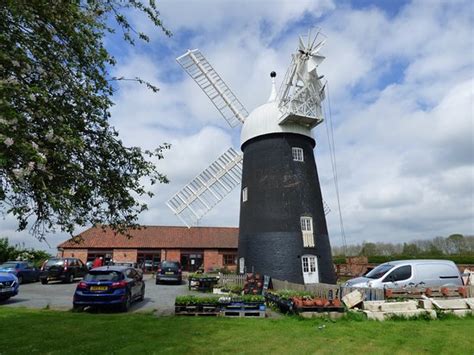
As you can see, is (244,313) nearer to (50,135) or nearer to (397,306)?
(397,306)

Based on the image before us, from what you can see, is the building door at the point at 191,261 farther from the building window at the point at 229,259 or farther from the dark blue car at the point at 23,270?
the dark blue car at the point at 23,270

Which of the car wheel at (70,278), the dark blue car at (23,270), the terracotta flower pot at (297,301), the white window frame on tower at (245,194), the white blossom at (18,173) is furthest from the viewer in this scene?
the car wheel at (70,278)

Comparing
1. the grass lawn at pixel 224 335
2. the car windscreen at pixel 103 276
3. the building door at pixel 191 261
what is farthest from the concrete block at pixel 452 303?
the building door at pixel 191 261

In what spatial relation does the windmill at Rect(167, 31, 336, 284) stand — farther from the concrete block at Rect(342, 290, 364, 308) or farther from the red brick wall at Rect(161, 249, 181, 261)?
the red brick wall at Rect(161, 249, 181, 261)

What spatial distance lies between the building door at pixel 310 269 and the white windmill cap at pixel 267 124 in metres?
7.04

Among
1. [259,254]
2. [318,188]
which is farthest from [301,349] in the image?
[318,188]

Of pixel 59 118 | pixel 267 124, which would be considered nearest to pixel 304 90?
pixel 267 124

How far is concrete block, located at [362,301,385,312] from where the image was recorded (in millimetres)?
10820

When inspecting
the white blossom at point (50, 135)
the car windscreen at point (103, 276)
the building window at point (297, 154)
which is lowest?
the car windscreen at point (103, 276)

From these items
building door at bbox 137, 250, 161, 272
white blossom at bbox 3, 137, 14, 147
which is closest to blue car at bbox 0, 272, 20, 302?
white blossom at bbox 3, 137, 14, 147

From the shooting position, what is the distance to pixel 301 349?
731 cm

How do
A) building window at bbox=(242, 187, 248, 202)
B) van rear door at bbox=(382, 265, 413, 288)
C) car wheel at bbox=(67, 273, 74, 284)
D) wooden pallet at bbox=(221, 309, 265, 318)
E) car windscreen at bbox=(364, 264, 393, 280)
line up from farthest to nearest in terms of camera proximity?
car wheel at bbox=(67, 273, 74, 284) → building window at bbox=(242, 187, 248, 202) → car windscreen at bbox=(364, 264, 393, 280) → van rear door at bbox=(382, 265, 413, 288) → wooden pallet at bbox=(221, 309, 265, 318)

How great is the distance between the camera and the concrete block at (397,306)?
422 inches

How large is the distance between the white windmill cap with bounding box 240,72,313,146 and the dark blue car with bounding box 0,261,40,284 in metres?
16.0
